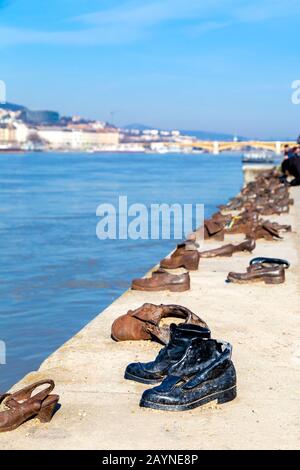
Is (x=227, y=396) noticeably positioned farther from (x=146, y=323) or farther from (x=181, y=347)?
(x=146, y=323)

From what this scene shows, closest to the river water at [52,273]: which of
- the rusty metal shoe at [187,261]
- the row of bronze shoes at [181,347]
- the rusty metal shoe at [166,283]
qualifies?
the rusty metal shoe at [166,283]

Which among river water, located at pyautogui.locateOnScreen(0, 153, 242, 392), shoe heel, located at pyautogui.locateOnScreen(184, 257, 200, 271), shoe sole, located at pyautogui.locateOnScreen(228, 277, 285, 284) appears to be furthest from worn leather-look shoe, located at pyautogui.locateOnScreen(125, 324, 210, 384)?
shoe heel, located at pyautogui.locateOnScreen(184, 257, 200, 271)

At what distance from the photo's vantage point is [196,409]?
505 centimetres

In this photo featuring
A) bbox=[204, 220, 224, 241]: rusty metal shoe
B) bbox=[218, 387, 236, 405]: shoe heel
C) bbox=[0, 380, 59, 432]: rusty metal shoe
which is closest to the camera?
bbox=[0, 380, 59, 432]: rusty metal shoe

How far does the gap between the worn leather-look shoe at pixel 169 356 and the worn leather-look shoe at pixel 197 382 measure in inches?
6.1

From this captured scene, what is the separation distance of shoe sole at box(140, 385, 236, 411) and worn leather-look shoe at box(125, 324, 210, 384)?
0.40 meters

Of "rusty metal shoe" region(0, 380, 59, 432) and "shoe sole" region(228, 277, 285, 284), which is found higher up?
"rusty metal shoe" region(0, 380, 59, 432)

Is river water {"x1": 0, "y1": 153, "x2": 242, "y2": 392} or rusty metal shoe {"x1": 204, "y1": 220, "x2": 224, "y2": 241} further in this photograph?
rusty metal shoe {"x1": 204, "y1": 220, "x2": 224, "y2": 241}

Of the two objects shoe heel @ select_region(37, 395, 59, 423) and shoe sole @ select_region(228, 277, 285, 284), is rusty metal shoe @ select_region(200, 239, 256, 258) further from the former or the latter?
shoe heel @ select_region(37, 395, 59, 423)

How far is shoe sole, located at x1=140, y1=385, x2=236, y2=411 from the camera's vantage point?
500 centimetres

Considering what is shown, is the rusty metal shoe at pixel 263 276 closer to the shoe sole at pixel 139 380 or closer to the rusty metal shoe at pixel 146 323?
the rusty metal shoe at pixel 146 323

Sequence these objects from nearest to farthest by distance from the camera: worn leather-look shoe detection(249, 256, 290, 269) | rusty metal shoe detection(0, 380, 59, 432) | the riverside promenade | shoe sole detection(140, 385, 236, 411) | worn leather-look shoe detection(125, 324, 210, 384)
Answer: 1. the riverside promenade
2. rusty metal shoe detection(0, 380, 59, 432)
3. shoe sole detection(140, 385, 236, 411)
4. worn leather-look shoe detection(125, 324, 210, 384)
5. worn leather-look shoe detection(249, 256, 290, 269)
